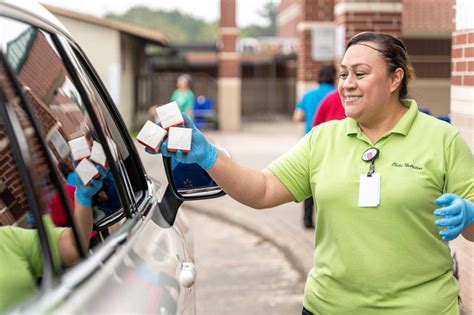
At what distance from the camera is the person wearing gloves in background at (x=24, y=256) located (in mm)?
1890

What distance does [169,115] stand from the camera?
2684mm

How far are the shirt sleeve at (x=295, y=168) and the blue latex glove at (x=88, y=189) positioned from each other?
2.18 feet

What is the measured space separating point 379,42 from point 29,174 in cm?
150

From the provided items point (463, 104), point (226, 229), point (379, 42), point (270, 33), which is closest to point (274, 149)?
point (226, 229)

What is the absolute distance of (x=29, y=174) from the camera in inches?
73.4

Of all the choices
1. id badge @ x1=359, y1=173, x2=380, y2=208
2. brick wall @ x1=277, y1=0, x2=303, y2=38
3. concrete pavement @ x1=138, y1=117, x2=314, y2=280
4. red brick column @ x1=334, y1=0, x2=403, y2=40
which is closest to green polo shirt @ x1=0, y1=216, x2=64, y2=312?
id badge @ x1=359, y1=173, x2=380, y2=208

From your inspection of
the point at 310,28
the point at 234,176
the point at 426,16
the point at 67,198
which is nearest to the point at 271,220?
the point at 426,16

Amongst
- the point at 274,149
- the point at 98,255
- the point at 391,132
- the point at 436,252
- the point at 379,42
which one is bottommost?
the point at 274,149

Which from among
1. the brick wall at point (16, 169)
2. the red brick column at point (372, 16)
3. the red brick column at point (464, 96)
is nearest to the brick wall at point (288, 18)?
the red brick column at point (372, 16)

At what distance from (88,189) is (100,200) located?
162 mm

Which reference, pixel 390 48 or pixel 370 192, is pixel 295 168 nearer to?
pixel 370 192

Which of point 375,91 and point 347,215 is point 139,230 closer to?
point 347,215

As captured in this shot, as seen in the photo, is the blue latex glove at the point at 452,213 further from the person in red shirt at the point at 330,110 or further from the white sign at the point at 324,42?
the white sign at the point at 324,42

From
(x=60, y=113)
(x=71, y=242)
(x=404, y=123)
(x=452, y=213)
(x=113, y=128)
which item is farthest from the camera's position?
(x=113, y=128)
